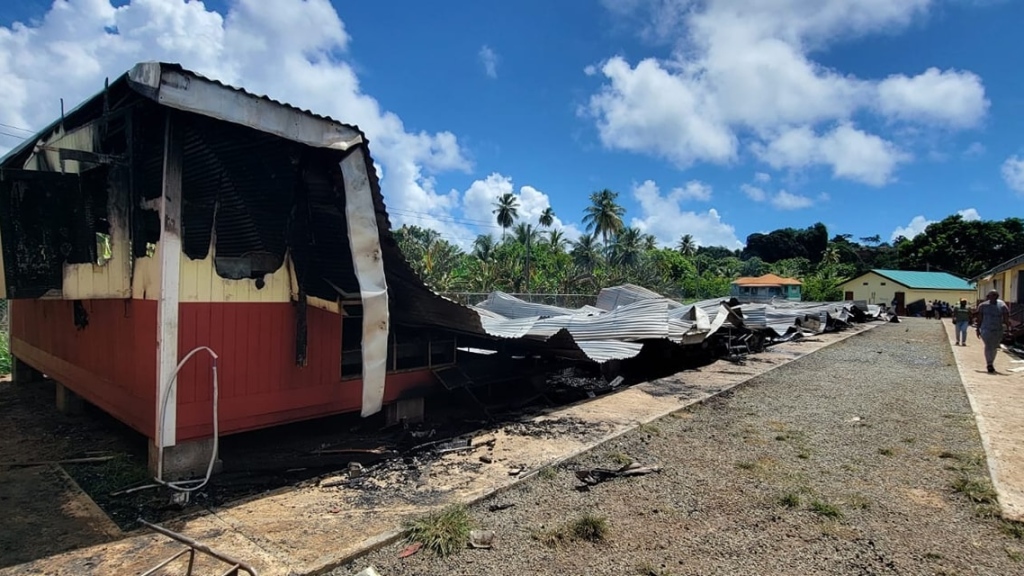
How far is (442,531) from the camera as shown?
10.6 ft

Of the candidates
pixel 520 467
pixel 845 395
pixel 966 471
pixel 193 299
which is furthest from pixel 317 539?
pixel 845 395

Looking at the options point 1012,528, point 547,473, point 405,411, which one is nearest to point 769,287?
point 405,411

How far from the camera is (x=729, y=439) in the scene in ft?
18.5

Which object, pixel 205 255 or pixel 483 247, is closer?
pixel 205 255

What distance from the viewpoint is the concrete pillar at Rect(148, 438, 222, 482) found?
401 cm

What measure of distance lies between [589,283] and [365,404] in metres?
31.7

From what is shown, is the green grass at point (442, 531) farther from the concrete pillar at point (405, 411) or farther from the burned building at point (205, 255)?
the concrete pillar at point (405, 411)

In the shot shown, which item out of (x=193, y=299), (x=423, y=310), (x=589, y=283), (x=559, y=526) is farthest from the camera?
(x=589, y=283)

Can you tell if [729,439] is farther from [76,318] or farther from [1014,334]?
[1014,334]

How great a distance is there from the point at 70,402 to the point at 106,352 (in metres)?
2.09

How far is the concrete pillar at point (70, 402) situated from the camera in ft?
20.2

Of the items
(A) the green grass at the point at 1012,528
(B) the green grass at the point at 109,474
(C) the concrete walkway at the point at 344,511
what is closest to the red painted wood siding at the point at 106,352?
(B) the green grass at the point at 109,474

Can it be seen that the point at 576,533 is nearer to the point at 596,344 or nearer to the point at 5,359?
the point at 596,344

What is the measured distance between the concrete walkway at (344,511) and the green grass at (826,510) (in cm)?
194
